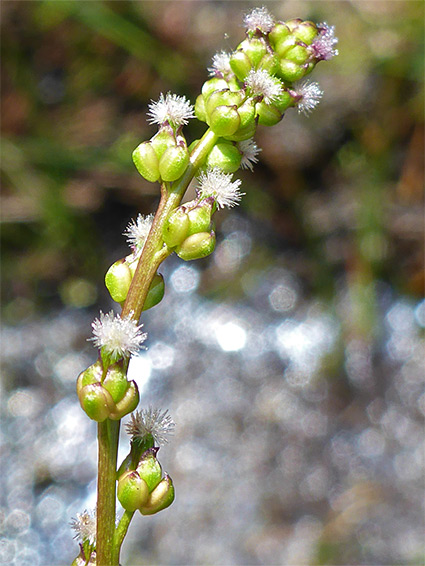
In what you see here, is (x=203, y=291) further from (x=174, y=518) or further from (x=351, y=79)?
(x=351, y=79)

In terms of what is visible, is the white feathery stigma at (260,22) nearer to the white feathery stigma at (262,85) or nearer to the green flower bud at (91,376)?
the white feathery stigma at (262,85)

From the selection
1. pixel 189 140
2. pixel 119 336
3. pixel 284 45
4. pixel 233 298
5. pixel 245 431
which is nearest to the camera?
pixel 119 336

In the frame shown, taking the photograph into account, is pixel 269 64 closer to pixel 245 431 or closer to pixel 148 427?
pixel 148 427

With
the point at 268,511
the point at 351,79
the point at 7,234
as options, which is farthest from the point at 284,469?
the point at 351,79

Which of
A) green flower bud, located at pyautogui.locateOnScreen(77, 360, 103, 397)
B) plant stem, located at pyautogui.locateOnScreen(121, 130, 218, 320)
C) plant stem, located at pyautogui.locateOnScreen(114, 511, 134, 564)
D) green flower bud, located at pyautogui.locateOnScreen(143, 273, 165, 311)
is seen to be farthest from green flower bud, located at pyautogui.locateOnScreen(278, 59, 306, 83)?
plant stem, located at pyautogui.locateOnScreen(114, 511, 134, 564)

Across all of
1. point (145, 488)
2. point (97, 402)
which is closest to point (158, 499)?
point (145, 488)

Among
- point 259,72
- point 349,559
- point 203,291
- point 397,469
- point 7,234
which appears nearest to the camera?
point 259,72

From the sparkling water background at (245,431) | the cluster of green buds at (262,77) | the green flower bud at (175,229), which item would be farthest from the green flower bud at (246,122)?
the sparkling water background at (245,431)
